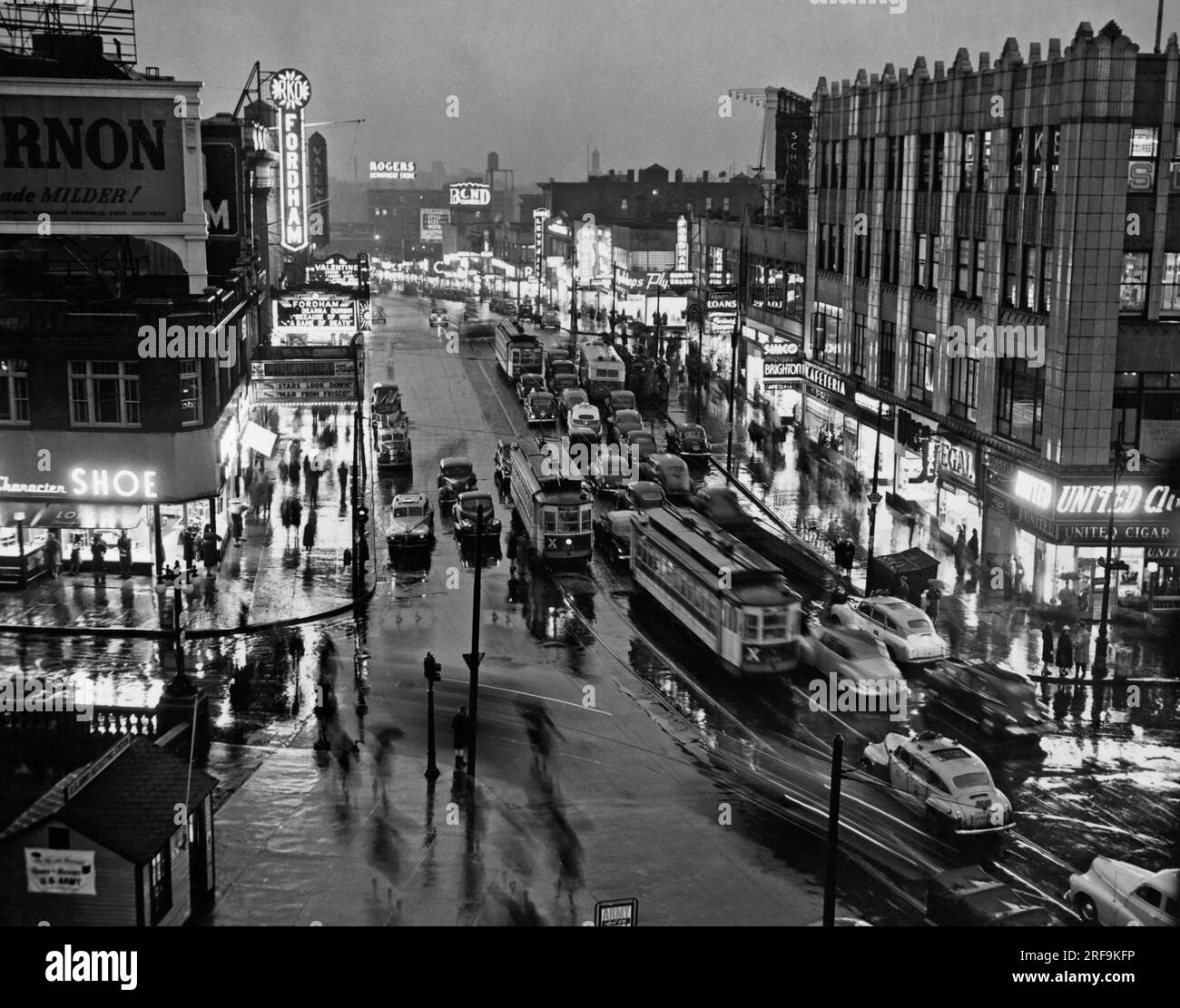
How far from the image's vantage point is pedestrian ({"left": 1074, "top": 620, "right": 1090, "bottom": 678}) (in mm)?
35594

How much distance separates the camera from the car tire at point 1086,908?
2241cm

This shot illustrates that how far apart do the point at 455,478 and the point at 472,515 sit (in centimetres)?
618

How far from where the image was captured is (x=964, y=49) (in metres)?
50.7

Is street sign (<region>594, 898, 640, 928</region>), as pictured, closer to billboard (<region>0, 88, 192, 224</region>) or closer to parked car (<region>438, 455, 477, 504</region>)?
billboard (<region>0, 88, 192, 224</region>)

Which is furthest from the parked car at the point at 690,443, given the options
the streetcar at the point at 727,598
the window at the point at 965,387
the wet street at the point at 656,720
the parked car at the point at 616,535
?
the streetcar at the point at 727,598

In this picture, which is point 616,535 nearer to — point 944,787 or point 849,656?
point 849,656

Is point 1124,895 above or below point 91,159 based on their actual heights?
below

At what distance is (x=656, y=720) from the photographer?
107 ft

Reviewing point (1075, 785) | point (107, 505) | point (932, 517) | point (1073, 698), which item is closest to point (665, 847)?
point (1075, 785)

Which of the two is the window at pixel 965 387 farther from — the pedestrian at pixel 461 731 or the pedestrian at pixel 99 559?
the pedestrian at pixel 99 559

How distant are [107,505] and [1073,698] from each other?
91.0 feet

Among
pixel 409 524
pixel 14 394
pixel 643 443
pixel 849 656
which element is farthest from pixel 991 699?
pixel 643 443

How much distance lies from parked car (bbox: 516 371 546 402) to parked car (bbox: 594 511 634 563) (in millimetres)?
29792

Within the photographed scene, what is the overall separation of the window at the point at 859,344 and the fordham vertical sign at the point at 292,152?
32714 mm
